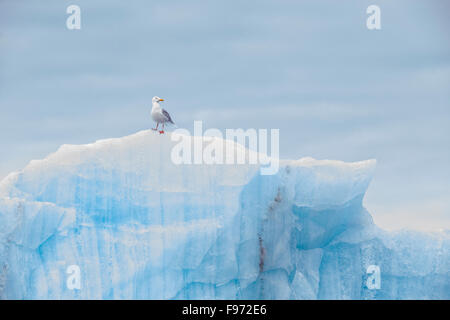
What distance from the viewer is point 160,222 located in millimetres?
16375

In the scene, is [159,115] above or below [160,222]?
above

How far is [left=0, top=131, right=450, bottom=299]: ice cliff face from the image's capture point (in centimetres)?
1597

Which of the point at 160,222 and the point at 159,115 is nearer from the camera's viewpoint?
the point at 160,222

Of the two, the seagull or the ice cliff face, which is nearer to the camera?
the ice cliff face

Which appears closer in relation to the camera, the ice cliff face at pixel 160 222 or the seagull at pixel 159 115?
the ice cliff face at pixel 160 222

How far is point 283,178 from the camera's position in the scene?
17094 mm

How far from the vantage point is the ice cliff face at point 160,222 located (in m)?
16.0

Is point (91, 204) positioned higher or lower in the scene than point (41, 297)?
higher

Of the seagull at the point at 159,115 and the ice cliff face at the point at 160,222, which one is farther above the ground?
the seagull at the point at 159,115
